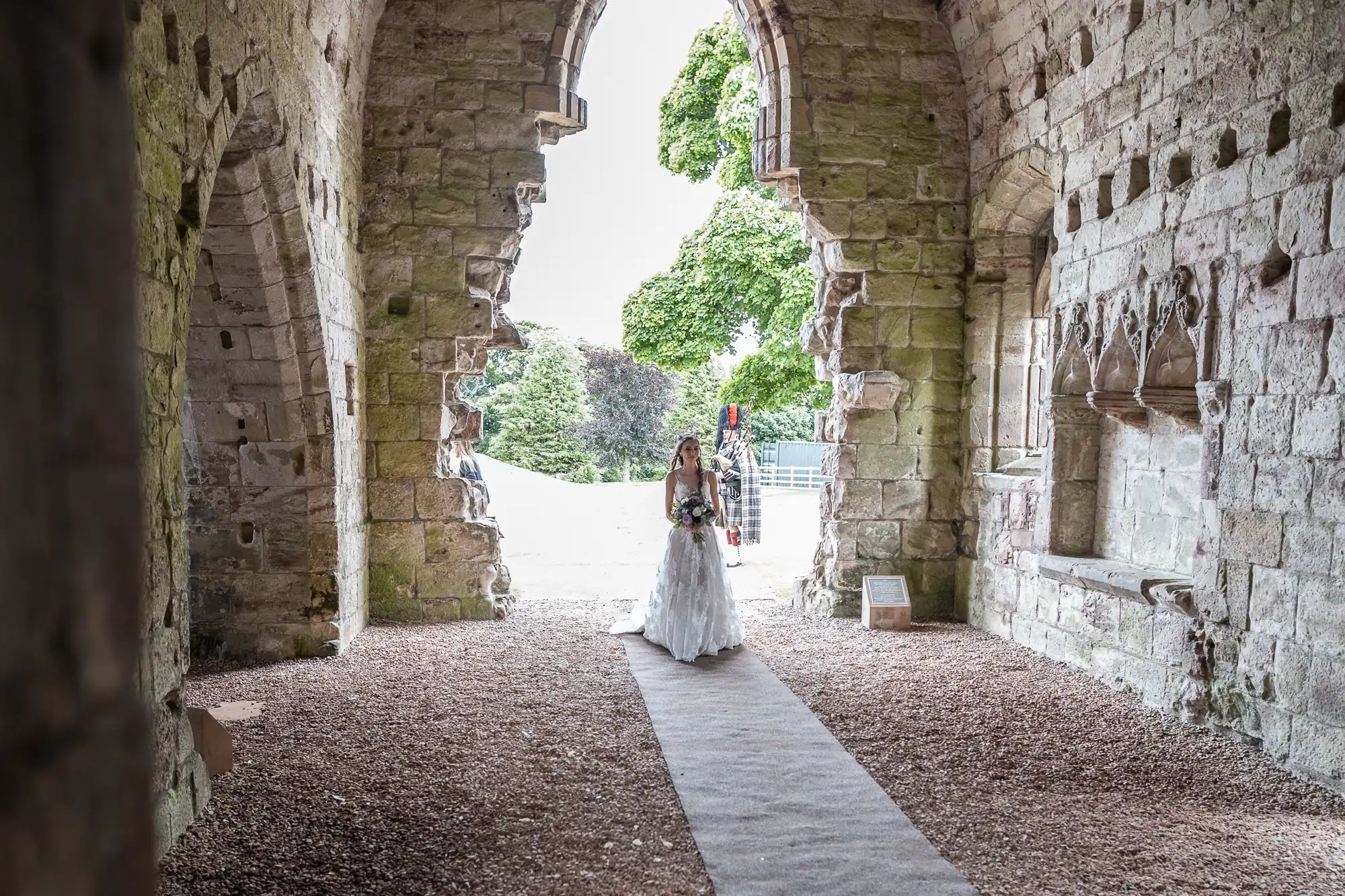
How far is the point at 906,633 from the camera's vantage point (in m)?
6.73

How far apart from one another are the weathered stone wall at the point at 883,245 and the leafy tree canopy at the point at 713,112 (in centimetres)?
416

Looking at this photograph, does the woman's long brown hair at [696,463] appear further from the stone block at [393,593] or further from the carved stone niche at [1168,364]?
the carved stone niche at [1168,364]

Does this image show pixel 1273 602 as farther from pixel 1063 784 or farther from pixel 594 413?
pixel 594 413

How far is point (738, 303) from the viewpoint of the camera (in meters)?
12.0

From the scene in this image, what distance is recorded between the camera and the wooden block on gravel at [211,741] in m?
3.58

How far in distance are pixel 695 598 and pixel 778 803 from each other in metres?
2.55

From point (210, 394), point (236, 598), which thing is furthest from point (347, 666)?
point (210, 394)

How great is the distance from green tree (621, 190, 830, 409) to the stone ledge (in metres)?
5.29

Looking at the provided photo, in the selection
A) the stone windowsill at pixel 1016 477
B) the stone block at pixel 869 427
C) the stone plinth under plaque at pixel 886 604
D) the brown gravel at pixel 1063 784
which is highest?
the stone block at pixel 869 427

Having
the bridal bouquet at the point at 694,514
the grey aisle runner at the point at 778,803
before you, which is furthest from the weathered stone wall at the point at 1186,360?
the bridal bouquet at the point at 694,514

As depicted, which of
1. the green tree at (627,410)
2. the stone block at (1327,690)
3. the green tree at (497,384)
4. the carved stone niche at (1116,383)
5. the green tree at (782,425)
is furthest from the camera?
the green tree at (627,410)

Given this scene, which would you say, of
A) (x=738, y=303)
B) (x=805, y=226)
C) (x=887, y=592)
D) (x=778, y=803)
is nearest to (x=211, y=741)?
(x=778, y=803)

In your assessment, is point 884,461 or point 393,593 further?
point 884,461

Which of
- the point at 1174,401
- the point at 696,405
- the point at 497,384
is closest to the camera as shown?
the point at 1174,401
